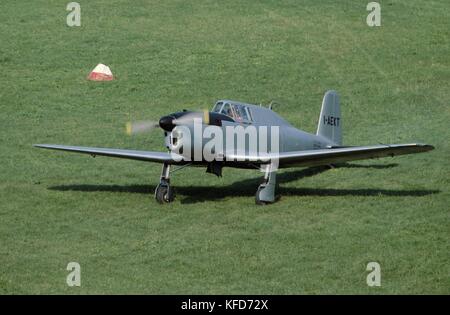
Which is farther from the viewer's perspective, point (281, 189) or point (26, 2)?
point (26, 2)

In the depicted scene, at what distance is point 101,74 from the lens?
34688 millimetres

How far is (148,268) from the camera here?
15.6 meters

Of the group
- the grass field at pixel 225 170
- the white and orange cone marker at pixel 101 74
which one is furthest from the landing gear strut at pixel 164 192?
the white and orange cone marker at pixel 101 74

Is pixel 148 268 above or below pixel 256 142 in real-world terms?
below

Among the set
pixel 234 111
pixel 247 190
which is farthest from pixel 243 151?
pixel 247 190

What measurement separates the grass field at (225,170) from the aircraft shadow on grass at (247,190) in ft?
0.32

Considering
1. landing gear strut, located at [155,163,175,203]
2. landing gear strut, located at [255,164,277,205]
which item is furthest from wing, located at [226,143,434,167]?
landing gear strut, located at [155,163,175,203]

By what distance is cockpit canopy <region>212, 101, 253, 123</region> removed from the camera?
786 inches

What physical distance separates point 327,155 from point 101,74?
1713 cm

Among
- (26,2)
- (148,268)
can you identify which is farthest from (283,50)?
(148,268)

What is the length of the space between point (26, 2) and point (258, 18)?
12175 mm

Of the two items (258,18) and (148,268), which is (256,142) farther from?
(258,18)

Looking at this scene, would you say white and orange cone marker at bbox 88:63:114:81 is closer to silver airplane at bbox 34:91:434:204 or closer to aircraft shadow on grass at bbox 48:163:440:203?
aircraft shadow on grass at bbox 48:163:440:203

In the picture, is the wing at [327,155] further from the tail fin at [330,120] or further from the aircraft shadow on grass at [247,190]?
the tail fin at [330,120]
